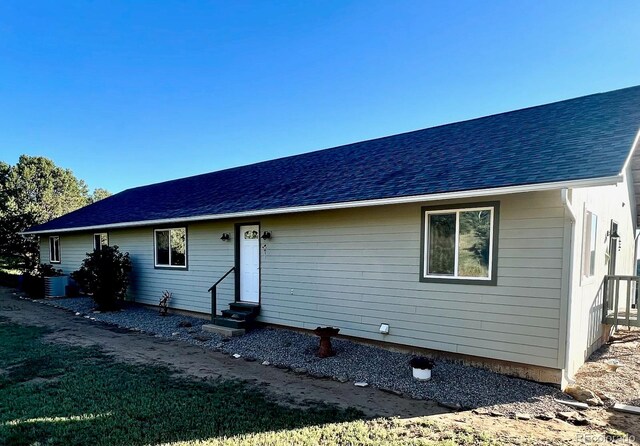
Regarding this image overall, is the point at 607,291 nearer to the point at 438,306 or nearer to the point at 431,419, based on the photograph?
the point at 438,306

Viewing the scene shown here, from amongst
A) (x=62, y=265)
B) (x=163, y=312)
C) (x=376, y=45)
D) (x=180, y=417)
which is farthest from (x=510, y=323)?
(x=62, y=265)

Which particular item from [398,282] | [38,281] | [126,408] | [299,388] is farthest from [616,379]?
[38,281]

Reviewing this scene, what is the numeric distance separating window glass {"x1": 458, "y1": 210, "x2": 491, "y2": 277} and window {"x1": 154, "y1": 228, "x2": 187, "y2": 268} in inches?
305

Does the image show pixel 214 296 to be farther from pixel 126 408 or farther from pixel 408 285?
pixel 408 285

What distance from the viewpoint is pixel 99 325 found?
8.87m

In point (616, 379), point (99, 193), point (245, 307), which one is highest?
point (99, 193)

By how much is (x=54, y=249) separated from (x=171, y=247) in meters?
9.94

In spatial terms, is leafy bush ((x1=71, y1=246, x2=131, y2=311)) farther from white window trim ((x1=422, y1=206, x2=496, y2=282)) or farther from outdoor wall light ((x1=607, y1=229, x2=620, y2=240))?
outdoor wall light ((x1=607, y1=229, x2=620, y2=240))

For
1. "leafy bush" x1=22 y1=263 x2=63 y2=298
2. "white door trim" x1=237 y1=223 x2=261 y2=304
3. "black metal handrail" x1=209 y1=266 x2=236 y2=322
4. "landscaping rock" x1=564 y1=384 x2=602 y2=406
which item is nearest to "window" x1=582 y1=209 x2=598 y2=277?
"landscaping rock" x1=564 y1=384 x2=602 y2=406

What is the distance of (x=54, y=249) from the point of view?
1627 cm

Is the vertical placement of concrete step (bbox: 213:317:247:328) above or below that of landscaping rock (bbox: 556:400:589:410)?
below

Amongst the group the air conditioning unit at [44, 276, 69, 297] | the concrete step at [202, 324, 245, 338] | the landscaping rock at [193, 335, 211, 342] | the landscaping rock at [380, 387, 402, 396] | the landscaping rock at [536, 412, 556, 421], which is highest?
the landscaping rock at [536, 412, 556, 421]

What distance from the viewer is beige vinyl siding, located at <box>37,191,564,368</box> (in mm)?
4766

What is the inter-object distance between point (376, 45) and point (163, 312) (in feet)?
36.8
